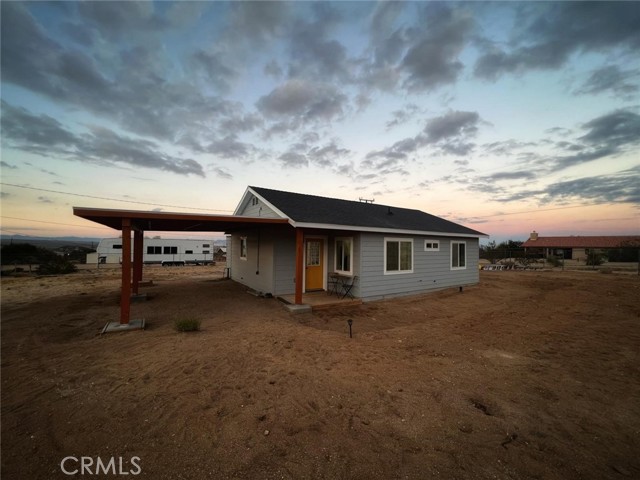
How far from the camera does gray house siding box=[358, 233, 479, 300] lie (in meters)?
9.74

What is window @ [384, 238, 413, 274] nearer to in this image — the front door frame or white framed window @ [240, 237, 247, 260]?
the front door frame

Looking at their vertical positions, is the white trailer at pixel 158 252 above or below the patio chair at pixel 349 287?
above

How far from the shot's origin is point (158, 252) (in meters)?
27.0

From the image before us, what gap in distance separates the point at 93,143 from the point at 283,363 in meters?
22.5

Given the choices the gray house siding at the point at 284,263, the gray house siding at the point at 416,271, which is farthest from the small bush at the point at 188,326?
the gray house siding at the point at 416,271

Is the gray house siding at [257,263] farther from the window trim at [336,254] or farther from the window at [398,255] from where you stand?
the window at [398,255]

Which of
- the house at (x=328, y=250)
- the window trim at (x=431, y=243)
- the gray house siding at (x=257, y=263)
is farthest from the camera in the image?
the window trim at (x=431, y=243)

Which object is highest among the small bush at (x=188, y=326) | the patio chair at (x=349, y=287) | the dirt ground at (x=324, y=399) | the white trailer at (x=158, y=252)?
the white trailer at (x=158, y=252)

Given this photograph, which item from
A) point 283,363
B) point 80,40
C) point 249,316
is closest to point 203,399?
point 283,363

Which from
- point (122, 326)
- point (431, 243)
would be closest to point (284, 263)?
point (122, 326)

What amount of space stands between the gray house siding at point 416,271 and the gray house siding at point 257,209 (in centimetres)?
386

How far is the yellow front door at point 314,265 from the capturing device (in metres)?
10.7

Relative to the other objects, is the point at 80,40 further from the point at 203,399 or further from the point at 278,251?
the point at 203,399

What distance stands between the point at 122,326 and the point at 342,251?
716 centimetres
